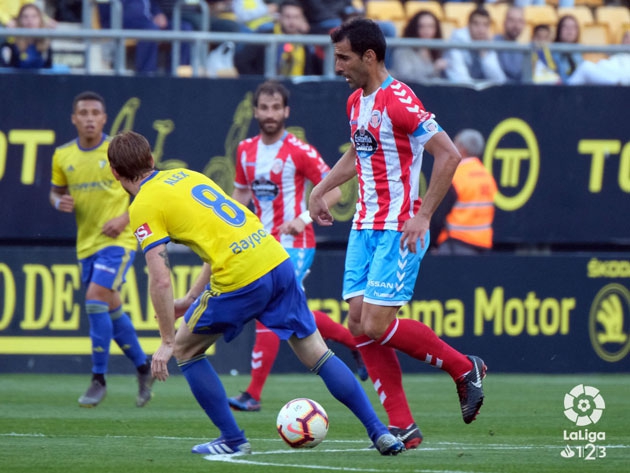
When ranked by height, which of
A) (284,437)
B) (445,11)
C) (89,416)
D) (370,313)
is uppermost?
(445,11)

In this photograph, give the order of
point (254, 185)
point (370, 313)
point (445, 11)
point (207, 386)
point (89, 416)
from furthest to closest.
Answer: point (445, 11), point (254, 185), point (89, 416), point (370, 313), point (207, 386)

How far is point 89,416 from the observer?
29.1 ft

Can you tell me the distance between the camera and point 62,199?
1020 centimetres

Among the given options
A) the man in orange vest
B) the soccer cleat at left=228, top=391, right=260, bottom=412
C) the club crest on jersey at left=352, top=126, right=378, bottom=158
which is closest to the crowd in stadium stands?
the man in orange vest

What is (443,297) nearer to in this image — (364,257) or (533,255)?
(533,255)

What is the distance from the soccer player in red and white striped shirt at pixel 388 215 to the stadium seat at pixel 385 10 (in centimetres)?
908

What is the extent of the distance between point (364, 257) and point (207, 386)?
1.33m

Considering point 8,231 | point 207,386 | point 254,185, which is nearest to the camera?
point 207,386

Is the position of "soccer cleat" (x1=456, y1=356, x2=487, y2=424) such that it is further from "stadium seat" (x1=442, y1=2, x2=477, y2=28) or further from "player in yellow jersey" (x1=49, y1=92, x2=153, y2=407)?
"stadium seat" (x1=442, y1=2, x2=477, y2=28)

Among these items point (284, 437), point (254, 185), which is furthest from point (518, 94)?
point (284, 437)

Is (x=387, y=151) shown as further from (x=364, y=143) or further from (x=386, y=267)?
(x=386, y=267)

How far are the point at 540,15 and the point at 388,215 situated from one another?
1046 cm

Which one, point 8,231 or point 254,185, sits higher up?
point 254,185

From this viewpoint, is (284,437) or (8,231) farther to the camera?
(8,231)
